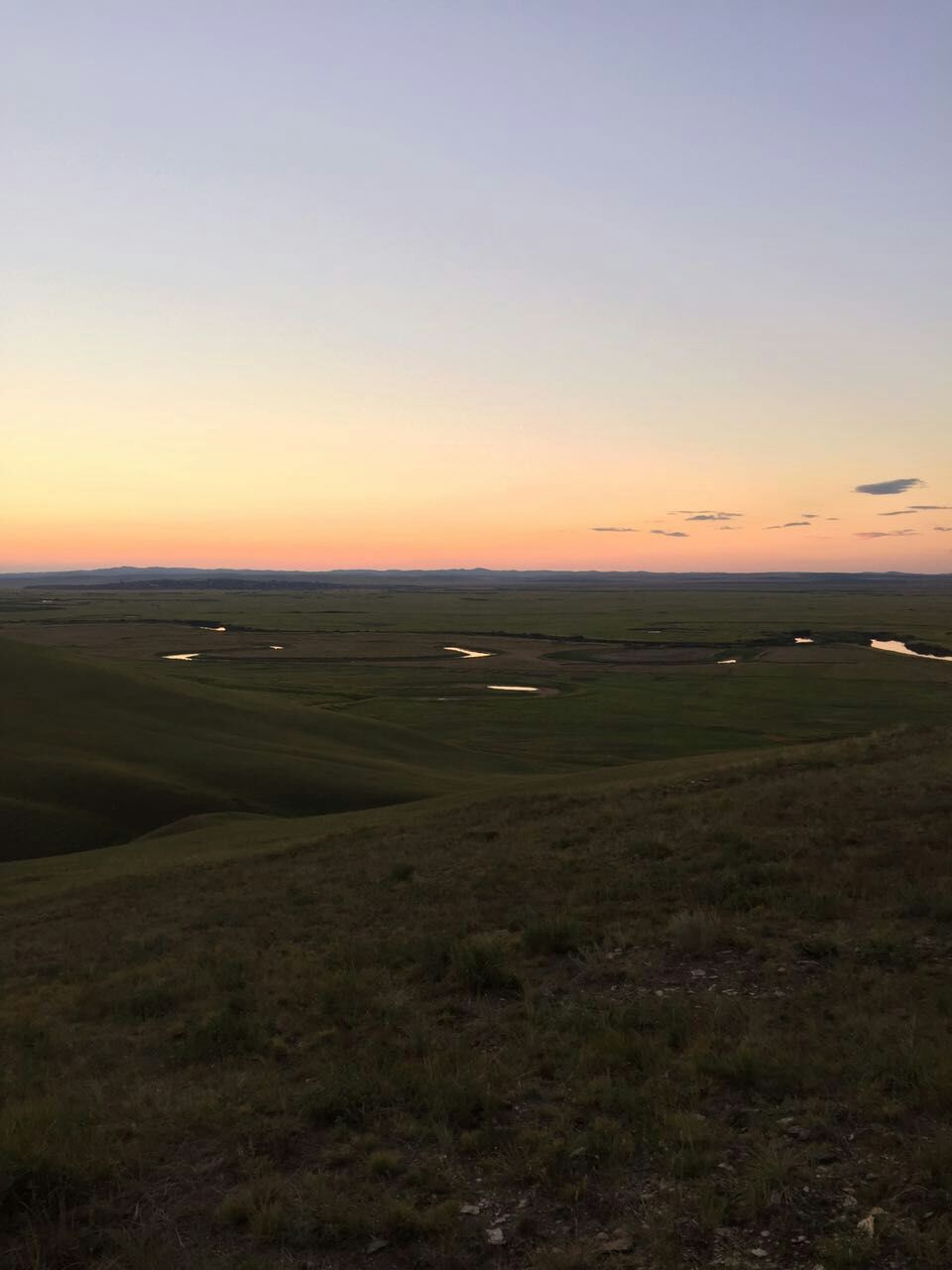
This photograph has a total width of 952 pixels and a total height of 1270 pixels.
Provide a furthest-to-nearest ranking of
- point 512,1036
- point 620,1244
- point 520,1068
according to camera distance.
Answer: point 512,1036, point 520,1068, point 620,1244

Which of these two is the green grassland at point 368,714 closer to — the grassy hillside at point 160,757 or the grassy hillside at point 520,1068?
the grassy hillside at point 160,757

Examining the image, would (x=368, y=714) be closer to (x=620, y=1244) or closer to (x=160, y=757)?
(x=160, y=757)

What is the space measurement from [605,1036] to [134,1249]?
4.90 metres

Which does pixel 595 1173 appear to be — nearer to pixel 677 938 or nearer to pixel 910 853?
pixel 677 938

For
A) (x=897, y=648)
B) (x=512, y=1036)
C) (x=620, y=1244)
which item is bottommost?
(x=897, y=648)

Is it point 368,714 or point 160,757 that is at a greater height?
point 160,757

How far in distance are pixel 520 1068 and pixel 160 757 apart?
41067 mm

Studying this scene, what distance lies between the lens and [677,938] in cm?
Answer: 1223

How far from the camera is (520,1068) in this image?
897cm

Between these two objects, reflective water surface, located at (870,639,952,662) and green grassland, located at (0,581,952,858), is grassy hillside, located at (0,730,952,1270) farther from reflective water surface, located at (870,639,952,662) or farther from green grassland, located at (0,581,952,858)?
reflective water surface, located at (870,639,952,662)

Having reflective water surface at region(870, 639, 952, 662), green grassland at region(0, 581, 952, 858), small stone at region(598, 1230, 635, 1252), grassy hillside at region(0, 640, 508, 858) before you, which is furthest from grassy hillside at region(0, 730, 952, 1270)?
reflective water surface at region(870, 639, 952, 662)

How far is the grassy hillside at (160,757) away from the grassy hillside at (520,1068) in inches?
820

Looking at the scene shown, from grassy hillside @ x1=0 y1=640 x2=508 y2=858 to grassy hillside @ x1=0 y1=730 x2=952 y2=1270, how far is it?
20.8 meters

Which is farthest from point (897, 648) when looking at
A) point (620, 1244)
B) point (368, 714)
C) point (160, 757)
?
point (620, 1244)
